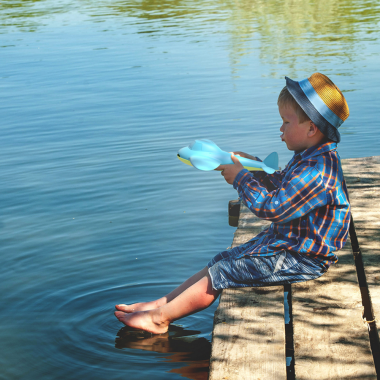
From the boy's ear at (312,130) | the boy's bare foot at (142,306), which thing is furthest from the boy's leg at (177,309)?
the boy's ear at (312,130)

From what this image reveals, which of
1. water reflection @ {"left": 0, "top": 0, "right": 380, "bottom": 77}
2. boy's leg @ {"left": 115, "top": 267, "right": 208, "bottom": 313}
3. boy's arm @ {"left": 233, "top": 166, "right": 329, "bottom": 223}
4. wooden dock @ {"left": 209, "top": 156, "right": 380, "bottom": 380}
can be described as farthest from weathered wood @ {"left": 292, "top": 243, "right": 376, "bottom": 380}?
water reflection @ {"left": 0, "top": 0, "right": 380, "bottom": 77}

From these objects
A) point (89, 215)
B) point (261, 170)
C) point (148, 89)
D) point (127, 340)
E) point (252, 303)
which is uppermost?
point (261, 170)

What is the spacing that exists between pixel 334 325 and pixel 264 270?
0.58 metres

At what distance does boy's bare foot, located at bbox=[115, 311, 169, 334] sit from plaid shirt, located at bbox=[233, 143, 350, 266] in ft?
2.61

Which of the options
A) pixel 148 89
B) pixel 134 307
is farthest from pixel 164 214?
pixel 148 89

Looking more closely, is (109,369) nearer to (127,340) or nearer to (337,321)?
(127,340)

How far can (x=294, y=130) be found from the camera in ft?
11.6

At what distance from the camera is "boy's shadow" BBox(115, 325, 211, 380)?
3.77 m

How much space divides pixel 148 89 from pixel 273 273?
354 inches

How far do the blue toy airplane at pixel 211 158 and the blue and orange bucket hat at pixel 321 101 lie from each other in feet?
1.41

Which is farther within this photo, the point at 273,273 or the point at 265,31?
the point at 265,31

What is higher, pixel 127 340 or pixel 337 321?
pixel 337 321

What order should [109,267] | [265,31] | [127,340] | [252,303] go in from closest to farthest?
[252,303]
[127,340]
[109,267]
[265,31]

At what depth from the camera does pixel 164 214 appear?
647cm
